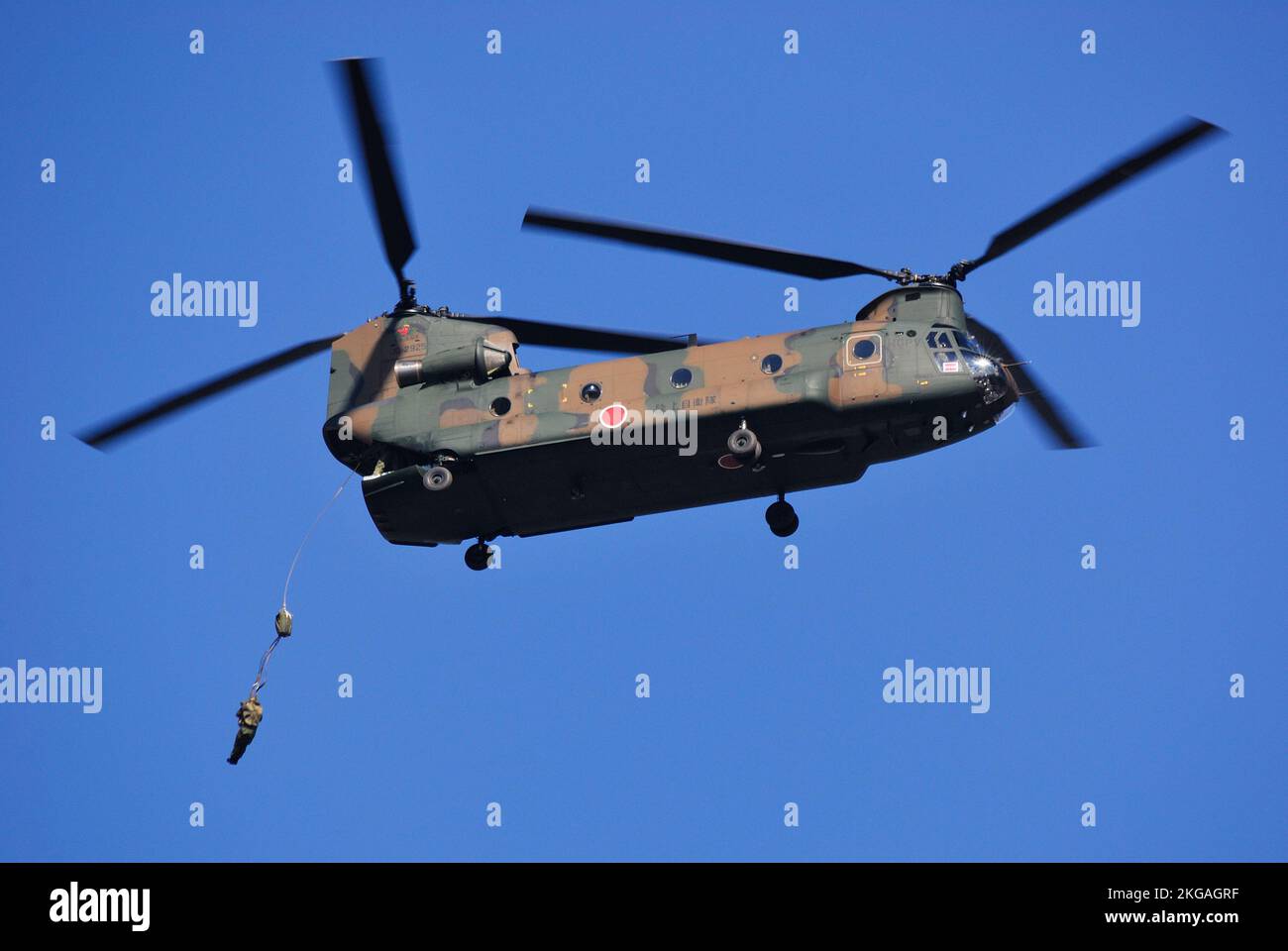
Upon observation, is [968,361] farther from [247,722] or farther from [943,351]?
[247,722]

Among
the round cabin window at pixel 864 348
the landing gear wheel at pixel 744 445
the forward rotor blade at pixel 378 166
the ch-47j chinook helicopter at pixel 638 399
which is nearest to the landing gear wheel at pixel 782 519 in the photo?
the ch-47j chinook helicopter at pixel 638 399

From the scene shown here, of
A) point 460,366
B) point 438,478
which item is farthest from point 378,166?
point 438,478

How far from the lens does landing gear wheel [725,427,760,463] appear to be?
2598 cm

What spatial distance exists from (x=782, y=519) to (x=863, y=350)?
2.70 metres

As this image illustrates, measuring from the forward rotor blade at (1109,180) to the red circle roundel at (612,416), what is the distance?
564 centimetres

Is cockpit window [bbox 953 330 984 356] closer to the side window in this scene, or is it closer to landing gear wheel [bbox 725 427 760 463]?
the side window

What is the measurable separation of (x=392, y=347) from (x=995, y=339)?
8960 mm

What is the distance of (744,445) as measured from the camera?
26.0 m

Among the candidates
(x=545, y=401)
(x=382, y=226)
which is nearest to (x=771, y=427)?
(x=545, y=401)

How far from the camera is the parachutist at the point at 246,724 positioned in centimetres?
2683

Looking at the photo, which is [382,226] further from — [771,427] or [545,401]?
[771,427]

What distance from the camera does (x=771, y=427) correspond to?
26.2m

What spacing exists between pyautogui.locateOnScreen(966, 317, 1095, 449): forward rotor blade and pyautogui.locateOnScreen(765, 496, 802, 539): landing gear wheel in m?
3.53

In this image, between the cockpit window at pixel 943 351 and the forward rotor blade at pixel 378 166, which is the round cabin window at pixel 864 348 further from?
the forward rotor blade at pixel 378 166
